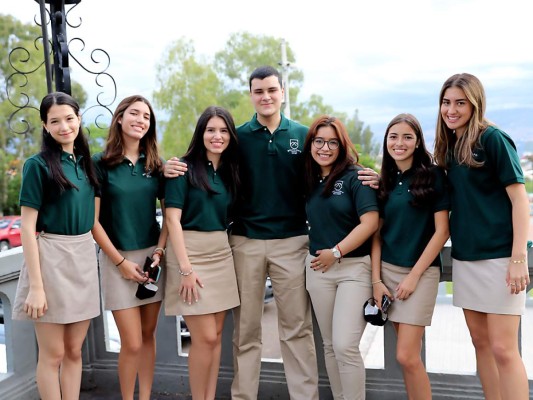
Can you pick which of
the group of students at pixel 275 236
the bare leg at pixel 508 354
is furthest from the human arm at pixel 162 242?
the bare leg at pixel 508 354

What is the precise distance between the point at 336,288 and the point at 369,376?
610 millimetres

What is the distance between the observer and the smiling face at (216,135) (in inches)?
105

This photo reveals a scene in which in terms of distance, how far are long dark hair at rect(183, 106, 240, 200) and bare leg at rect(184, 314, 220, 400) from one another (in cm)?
58

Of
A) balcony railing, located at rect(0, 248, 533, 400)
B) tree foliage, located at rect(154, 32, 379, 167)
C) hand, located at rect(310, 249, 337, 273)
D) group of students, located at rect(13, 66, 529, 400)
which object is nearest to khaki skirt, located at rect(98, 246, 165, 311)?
group of students, located at rect(13, 66, 529, 400)

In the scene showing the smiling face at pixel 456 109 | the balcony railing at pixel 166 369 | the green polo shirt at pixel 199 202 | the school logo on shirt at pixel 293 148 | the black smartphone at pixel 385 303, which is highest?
the smiling face at pixel 456 109

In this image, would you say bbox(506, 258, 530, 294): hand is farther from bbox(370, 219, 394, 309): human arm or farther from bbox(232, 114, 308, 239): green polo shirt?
bbox(232, 114, 308, 239): green polo shirt

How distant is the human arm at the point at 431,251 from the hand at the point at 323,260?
325 mm

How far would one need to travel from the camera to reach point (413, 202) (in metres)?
2.42

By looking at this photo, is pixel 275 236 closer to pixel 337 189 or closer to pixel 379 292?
pixel 337 189

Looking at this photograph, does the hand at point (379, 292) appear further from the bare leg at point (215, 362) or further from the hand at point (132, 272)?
the hand at point (132, 272)

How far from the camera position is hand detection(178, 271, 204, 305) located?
2635mm

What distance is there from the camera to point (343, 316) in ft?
8.39

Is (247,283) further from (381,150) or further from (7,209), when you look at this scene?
(7,209)

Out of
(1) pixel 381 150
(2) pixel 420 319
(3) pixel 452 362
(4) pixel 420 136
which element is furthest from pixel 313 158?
(3) pixel 452 362
